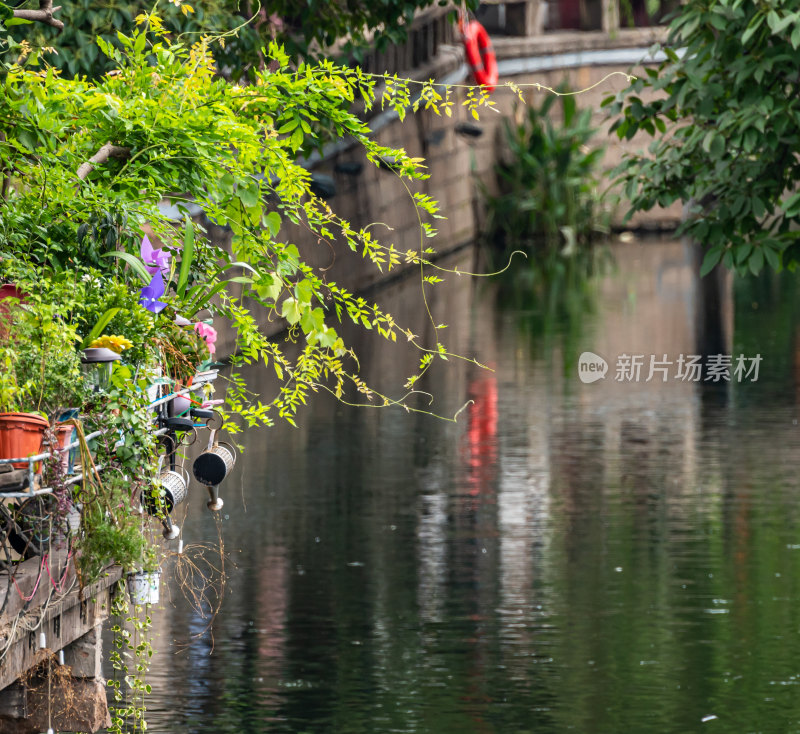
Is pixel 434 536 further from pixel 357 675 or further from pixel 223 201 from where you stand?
pixel 223 201

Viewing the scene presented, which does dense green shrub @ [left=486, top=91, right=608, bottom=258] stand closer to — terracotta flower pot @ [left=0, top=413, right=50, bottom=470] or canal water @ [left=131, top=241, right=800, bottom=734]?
canal water @ [left=131, top=241, right=800, bottom=734]

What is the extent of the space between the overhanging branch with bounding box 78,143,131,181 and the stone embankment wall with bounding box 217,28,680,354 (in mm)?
13549

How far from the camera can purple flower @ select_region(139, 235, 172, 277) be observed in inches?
221

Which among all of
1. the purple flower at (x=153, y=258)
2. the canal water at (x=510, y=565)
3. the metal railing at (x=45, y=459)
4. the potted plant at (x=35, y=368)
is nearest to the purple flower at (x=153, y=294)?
the purple flower at (x=153, y=258)

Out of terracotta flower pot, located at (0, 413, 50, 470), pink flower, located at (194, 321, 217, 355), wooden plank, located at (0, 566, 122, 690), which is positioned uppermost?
pink flower, located at (194, 321, 217, 355)

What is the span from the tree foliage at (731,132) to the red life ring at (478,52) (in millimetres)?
19354

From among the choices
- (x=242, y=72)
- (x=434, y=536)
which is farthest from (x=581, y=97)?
(x=434, y=536)

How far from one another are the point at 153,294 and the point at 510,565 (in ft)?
15.2

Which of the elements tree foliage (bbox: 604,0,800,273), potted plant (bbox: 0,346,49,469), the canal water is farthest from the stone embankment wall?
potted plant (bbox: 0,346,49,469)

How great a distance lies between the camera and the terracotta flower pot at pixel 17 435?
15.2 ft

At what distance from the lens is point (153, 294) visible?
5520 millimetres

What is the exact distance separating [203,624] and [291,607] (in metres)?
0.47

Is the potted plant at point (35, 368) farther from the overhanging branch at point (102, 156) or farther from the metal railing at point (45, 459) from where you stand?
the overhanging branch at point (102, 156)

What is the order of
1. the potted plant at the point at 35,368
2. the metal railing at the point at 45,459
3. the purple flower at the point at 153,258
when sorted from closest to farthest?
the metal railing at the point at 45,459 → the potted plant at the point at 35,368 → the purple flower at the point at 153,258
